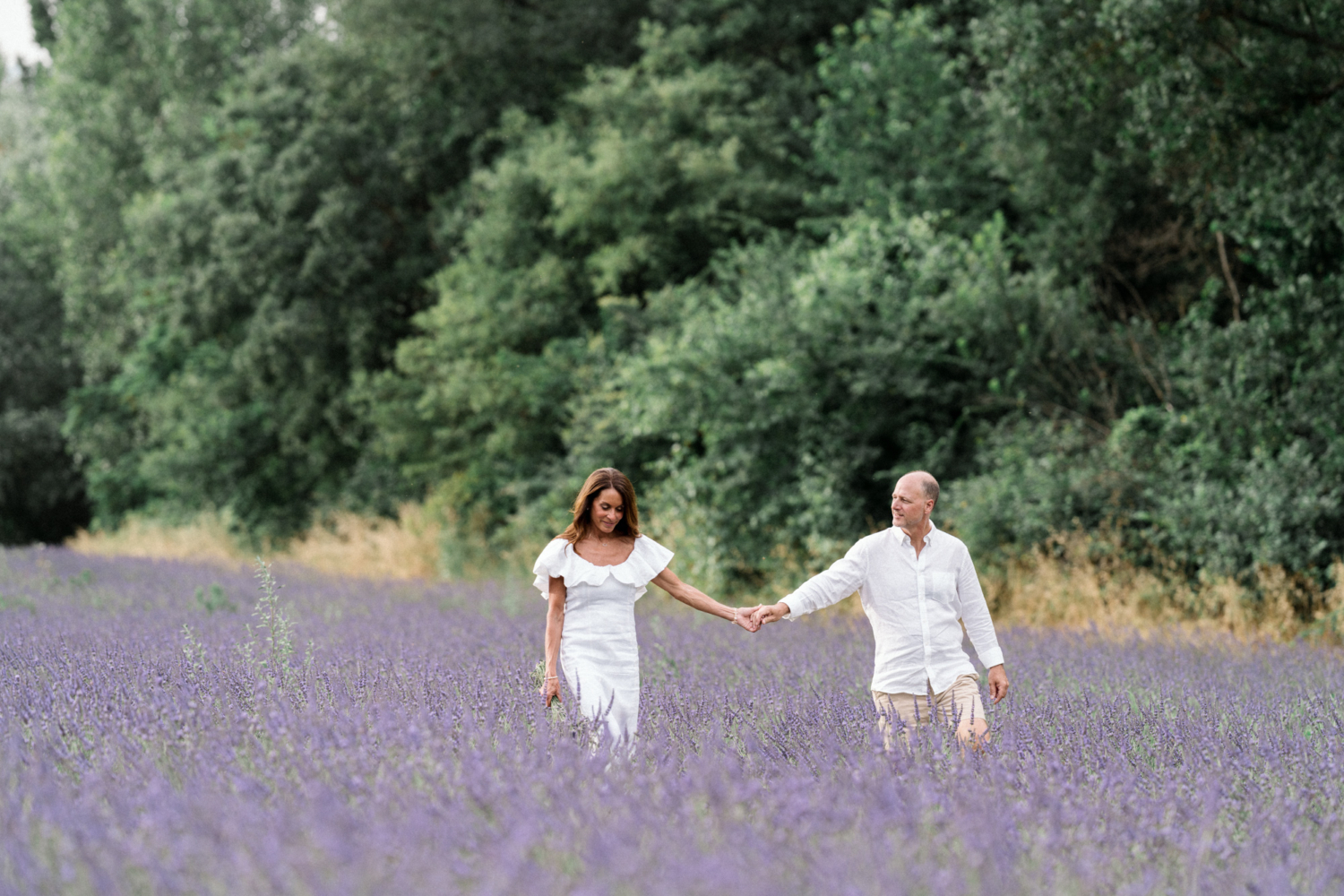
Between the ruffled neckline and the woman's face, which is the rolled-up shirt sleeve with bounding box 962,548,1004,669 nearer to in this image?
the ruffled neckline

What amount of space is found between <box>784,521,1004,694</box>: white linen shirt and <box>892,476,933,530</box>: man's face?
0.32 feet

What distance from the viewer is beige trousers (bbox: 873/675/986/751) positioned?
15.7ft

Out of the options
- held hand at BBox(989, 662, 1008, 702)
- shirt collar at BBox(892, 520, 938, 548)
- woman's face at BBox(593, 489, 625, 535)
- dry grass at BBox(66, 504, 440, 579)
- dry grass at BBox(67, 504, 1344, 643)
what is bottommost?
dry grass at BBox(66, 504, 440, 579)

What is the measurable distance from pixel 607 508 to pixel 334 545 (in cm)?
1711

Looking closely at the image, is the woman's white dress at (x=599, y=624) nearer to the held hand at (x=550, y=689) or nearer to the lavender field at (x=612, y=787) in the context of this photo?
the held hand at (x=550, y=689)

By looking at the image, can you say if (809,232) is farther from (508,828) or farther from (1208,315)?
(508,828)

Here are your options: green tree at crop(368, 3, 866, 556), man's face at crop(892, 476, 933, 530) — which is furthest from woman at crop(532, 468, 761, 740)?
green tree at crop(368, 3, 866, 556)

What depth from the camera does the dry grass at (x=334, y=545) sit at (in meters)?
19.4

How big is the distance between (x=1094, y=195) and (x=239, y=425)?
1636cm

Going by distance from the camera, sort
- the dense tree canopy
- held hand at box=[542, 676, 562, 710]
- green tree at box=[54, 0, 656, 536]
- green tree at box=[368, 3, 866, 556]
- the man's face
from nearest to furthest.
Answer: held hand at box=[542, 676, 562, 710] < the man's face < the dense tree canopy < green tree at box=[368, 3, 866, 556] < green tree at box=[54, 0, 656, 536]

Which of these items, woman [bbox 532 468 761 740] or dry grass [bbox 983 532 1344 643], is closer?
woman [bbox 532 468 761 740]

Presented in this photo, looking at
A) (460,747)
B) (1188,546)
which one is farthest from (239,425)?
(460,747)

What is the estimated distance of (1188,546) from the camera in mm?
10992

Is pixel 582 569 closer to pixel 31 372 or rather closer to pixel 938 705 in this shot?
pixel 938 705
